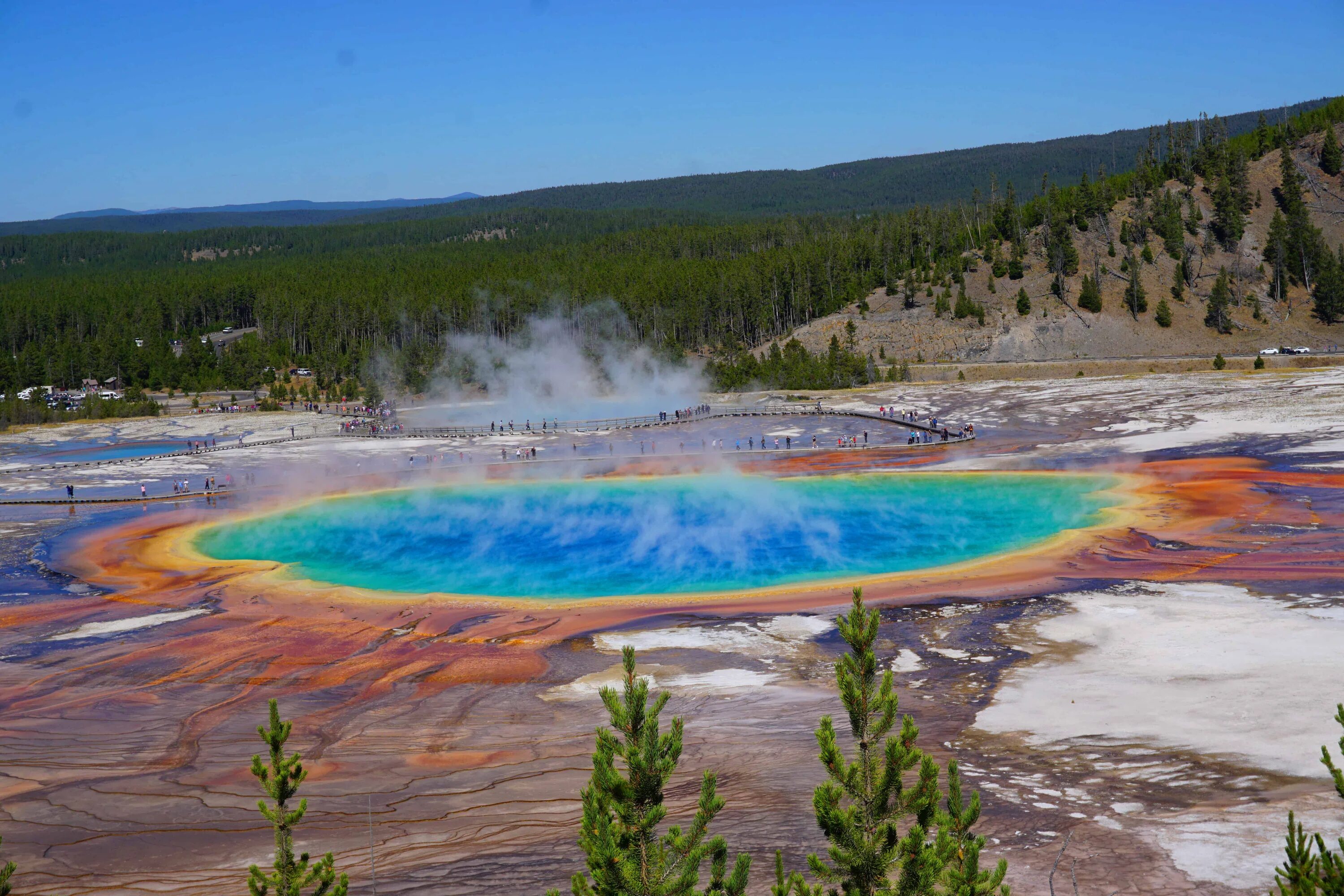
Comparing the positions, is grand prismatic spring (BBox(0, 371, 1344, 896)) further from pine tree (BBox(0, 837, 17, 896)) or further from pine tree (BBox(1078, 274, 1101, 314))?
pine tree (BBox(1078, 274, 1101, 314))

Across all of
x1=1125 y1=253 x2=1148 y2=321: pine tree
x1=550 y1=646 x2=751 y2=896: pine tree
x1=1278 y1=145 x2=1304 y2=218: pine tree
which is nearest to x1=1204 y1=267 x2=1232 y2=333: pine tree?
x1=1125 y1=253 x2=1148 y2=321: pine tree

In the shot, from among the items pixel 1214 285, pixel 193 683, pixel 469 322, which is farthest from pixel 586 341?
pixel 193 683

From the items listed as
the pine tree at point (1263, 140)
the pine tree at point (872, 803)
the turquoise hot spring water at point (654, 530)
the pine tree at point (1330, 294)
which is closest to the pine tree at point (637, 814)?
the pine tree at point (872, 803)

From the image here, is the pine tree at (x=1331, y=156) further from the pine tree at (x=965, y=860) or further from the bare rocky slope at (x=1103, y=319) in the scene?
the pine tree at (x=965, y=860)

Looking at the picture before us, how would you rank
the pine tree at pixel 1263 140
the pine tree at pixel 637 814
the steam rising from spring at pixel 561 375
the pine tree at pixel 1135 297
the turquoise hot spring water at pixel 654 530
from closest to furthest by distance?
the pine tree at pixel 637 814 → the turquoise hot spring water at pixel 654 530 → the steam rising from spring at pixel 561 375 → the pine tree at pixel 1135 297 → the pine tree at pixel 1263 140

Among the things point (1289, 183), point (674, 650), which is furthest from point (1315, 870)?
point (1289, 183)
